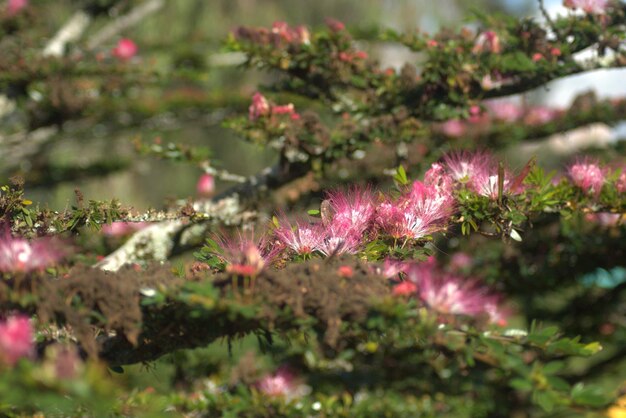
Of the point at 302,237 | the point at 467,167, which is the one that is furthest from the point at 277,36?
the point at 302,237

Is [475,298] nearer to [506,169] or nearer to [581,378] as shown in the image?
[506,169]

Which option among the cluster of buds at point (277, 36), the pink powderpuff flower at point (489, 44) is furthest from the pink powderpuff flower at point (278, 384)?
the pink powderpuff flower at point (489, 44)

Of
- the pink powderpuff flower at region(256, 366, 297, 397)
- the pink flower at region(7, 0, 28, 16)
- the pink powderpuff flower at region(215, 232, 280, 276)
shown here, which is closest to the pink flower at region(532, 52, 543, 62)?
the pink powderpuff flower at region(215, 232, 280, 276)

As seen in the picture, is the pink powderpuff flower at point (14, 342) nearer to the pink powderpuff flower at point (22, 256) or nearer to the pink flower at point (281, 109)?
the pink powderpuff flower at point (22, 256)

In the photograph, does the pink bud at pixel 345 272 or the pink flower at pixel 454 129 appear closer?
the pink bud at pixel 345 272

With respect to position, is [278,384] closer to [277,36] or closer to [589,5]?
[277,36]

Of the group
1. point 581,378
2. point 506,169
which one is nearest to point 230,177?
point 506,169

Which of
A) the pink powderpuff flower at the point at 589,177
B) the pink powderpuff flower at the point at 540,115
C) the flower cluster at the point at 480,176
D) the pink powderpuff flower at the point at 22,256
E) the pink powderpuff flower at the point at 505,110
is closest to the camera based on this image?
the pink powderpuff flower at the point at 22,256
